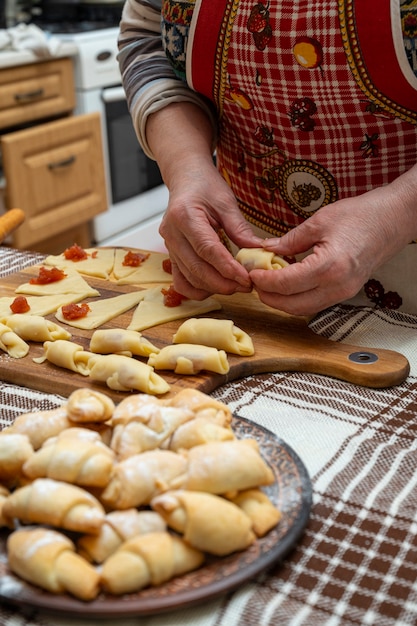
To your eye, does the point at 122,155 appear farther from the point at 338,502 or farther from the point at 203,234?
the point at 338,502

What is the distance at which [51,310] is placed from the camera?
4.28 feet

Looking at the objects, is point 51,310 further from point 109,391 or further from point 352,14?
point 352,14

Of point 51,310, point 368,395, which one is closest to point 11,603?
point 368,395

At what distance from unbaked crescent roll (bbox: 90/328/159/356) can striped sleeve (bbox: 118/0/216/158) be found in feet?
1.45

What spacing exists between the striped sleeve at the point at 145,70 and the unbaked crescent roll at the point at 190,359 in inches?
19.4

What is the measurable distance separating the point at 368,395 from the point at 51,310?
0.56 m

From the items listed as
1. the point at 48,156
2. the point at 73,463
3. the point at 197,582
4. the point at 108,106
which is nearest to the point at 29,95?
the point at 48,156

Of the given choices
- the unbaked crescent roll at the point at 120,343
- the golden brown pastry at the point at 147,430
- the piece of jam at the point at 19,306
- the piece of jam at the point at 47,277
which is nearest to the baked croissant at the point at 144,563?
the golden brown pastry at the point at 147,430

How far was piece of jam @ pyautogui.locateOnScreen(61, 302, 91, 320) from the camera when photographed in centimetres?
126

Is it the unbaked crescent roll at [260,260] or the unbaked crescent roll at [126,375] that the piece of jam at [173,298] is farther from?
the unbaked crescent roll at [126,375]

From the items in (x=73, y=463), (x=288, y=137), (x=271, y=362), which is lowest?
(x=271, y=362)

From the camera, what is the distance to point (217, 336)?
114 centimetres

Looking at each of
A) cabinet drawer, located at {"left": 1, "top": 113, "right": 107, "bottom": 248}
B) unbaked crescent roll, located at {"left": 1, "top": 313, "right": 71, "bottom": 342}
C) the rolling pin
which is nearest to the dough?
unbaked crescent roll, located at {"left": 1, "top": 313, "right": 71, "bottom": 342}

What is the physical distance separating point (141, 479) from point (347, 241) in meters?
0.52
